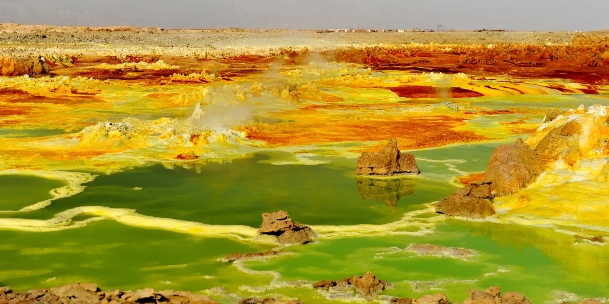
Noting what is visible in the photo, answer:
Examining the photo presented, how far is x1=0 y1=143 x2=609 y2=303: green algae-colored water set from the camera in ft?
30.7

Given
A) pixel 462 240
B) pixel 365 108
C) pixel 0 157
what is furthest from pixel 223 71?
pixel 462 240

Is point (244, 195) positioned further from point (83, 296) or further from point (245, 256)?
point (83, 296)

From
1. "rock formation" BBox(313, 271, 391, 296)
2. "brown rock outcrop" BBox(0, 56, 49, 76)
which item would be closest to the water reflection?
"rock formation" BBox(313, 271, 391, 296)

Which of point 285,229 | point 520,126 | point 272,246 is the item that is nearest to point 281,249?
point 272,246

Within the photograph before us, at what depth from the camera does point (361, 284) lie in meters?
8.95

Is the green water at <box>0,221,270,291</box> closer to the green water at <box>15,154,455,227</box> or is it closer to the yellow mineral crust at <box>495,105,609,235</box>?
the green water at <box>15,154,455,227</box>

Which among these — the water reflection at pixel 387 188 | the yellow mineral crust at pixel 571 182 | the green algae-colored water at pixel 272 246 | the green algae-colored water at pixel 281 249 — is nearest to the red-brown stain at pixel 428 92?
the yellow mineral crust at pixel 571 182

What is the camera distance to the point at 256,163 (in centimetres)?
1794

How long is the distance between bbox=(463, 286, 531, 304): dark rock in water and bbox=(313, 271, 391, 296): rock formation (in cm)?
125

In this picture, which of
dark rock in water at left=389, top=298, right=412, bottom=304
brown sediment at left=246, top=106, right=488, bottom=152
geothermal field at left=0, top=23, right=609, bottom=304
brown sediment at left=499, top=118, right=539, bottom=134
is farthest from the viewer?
brown sediment at left=499, top=118, right=539, bottom=134

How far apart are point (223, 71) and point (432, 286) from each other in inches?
1739

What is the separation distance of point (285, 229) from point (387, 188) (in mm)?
4760

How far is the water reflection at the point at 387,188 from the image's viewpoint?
14.4 m

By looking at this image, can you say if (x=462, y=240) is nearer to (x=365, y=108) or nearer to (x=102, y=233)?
(x=102, y=233)
